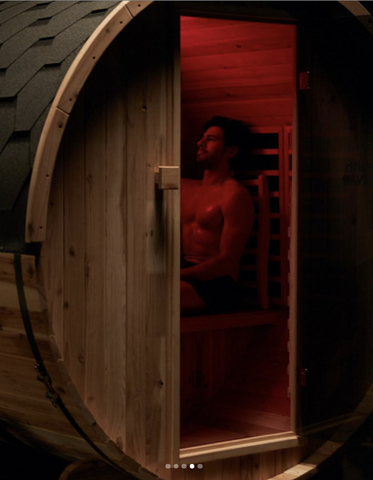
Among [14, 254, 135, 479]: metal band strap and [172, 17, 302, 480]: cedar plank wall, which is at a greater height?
[172, 17, 302, 480]: cedar plank wall

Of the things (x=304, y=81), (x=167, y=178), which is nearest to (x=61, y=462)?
(x=167, y=178)

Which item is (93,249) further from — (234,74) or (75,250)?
(234,74)

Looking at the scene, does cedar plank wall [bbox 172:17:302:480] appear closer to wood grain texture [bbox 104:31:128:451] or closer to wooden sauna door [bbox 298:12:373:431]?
wooden sauna door [bbox 298:12:373:431]

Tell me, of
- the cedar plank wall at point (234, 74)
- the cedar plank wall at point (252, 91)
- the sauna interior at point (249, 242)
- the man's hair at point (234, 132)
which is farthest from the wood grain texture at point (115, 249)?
the man's hair at point (234, 132)

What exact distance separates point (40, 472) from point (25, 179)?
2.10 metres

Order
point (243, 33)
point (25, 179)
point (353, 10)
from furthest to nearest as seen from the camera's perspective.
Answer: point (243, 33) → point (353, 10) → point (25, 179)

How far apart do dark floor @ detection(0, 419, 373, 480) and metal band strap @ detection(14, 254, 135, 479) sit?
2.55 ft

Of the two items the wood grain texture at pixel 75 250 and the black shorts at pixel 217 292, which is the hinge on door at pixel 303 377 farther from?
the wood grain texture at pixel 75 250

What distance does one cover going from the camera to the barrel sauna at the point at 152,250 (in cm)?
439

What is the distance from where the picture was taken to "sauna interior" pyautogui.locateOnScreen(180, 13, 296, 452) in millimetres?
6117

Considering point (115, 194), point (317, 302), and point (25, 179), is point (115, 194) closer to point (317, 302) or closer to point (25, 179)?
point (25, 179)

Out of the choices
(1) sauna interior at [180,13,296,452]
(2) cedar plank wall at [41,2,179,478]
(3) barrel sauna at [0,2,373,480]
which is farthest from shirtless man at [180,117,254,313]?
(2) cedar plank wall at [41,2,179,478]

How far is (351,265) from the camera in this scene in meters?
5.72

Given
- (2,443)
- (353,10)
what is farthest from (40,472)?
(353,10)
